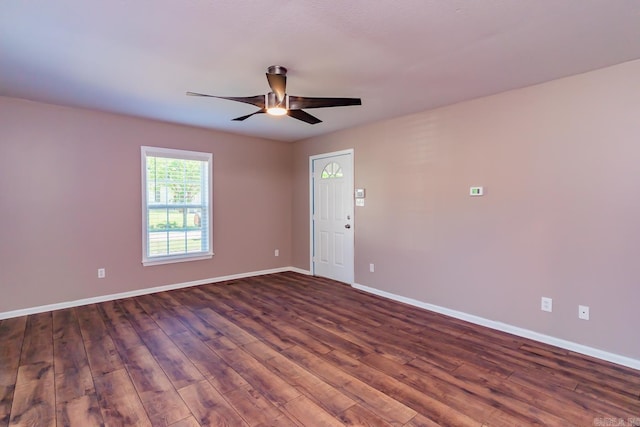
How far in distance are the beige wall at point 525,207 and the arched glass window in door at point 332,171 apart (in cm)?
80

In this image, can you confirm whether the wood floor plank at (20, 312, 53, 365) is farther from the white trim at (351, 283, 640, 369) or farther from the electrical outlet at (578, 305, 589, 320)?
the electrical outlet at (578, 305, 589, 320)

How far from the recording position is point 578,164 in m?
2.79

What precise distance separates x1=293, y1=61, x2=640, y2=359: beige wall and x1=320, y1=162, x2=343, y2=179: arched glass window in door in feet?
2.64

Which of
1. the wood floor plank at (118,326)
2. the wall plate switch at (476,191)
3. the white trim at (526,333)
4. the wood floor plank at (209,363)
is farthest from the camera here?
the wall plate switch at (476,191)

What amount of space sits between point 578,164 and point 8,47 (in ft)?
15.5

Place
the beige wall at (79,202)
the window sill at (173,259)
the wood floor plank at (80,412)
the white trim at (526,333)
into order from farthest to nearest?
1. the window sill at (173,259)
2. the beige wall at (79,202)
3. the white trim at (526,333)
4. the wood floor plank at (80,412)

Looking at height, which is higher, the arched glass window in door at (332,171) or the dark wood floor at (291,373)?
the arched glass window in door at (332,171)

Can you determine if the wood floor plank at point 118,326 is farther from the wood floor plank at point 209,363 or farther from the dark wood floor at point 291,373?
the wood floor plank at point 209,363

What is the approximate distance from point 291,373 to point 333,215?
315 cm

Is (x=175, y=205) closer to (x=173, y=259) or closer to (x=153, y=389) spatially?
(x=173, y=259)

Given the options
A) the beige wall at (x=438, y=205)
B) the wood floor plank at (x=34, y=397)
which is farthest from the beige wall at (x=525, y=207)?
the wood floor plank at (x=34, y=397)

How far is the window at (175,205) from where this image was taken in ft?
14.9

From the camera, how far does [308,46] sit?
235 centimetres

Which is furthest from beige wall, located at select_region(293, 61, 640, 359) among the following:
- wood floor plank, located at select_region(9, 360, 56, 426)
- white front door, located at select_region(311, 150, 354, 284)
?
wood floor plank, located at select_region(9, 360, 56, 426)
